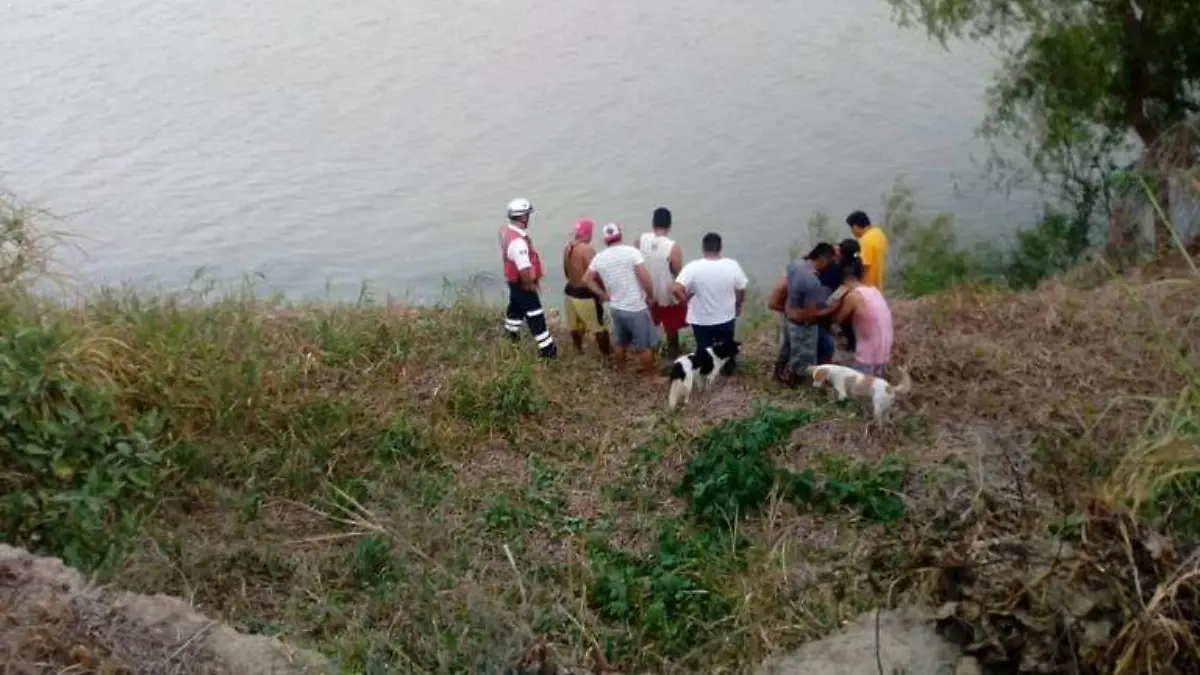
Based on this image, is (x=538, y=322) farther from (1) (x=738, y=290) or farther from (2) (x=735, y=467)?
(2) (x=735, y=467)

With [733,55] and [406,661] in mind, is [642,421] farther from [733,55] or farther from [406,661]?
[733,55]

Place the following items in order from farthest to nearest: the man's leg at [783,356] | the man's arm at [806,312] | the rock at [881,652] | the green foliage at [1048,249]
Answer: the green foliage at [1048,249] → the man's leg at [783,356] → the man's arm at [806,312] → the rock at [881,652]

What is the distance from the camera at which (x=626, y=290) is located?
8.98 metres

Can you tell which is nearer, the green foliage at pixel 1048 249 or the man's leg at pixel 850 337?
the man's leg at pixel 850 337

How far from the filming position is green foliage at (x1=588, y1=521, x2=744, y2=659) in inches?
239

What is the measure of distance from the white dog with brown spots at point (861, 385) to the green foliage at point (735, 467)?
33 centimetres

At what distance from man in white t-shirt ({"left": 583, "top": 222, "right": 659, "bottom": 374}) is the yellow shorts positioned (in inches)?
5.6

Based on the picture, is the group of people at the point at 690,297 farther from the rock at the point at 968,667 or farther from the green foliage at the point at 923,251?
the green foliage at the point at 923,251

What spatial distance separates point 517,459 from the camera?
7879 mm

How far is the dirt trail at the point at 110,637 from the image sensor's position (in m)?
4.75

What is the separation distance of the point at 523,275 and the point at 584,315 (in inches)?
20.7

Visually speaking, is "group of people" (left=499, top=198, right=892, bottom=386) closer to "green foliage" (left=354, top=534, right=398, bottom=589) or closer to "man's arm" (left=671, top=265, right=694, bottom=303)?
A: "man's arm" (left=671, top=265, right=694, bottom=303)

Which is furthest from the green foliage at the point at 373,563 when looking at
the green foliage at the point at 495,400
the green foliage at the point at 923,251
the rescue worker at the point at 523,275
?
the green foliage at the point at 923,251

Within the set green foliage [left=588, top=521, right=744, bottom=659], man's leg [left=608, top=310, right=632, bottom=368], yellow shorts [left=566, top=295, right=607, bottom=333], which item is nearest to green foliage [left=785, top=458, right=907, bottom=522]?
green foliage [left=588, top=521, right=744, bottom=659]
